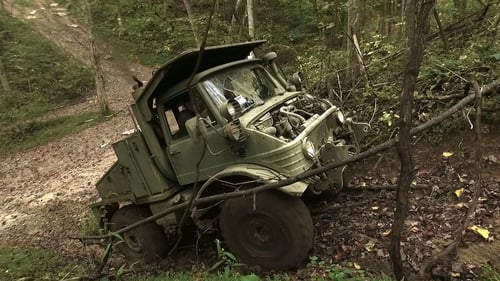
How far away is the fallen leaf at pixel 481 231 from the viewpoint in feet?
15.9

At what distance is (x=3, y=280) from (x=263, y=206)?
440cm

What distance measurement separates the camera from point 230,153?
5840 mm

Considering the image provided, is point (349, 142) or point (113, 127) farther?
point (113, 127)

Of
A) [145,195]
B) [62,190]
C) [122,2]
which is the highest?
[122,2]

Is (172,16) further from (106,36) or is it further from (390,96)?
(390,96)

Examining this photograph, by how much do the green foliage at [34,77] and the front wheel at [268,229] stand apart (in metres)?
16.4

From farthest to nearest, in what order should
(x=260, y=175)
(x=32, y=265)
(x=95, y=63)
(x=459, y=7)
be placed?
(x=95, y=63) → (x=459, y=7) → (x=32, y=265) → (x=260, y=175)

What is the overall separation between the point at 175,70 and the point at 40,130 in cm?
1416

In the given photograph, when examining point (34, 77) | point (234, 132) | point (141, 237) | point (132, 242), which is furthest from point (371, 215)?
point (34, 77)

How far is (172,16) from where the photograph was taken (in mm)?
26516

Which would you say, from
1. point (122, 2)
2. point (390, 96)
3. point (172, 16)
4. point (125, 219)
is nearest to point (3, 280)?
point (125, 219)

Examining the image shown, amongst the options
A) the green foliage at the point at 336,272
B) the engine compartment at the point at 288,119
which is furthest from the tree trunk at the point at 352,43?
the green foliage at the point at 336,272

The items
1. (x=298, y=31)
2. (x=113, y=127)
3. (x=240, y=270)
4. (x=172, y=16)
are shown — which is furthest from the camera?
(x=172, y=16)

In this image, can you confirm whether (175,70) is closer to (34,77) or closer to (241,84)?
(241,84)
